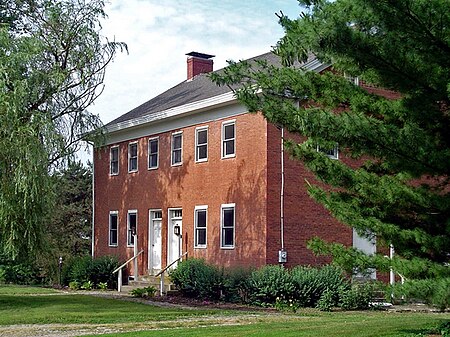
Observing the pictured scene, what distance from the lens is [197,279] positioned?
25.1m

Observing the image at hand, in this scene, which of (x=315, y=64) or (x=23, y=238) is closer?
(x=23, y=238)

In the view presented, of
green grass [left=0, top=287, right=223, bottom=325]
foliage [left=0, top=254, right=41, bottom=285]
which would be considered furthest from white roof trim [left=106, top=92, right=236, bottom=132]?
foliage [left=0, top=254, right=41, bottom=285]

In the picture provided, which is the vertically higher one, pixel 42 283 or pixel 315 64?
pixel 315 64

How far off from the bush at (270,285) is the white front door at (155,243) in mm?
6950

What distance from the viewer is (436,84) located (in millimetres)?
12445

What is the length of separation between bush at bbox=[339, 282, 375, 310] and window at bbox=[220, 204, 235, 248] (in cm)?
468

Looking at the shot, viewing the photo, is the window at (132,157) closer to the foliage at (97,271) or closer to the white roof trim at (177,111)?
the white roof trim at (177,111)

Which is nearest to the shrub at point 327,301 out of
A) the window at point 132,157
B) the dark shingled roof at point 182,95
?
the dark shingled roof at point 182,95

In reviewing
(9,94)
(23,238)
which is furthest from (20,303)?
(9,94)

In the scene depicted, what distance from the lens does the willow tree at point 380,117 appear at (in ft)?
39.3

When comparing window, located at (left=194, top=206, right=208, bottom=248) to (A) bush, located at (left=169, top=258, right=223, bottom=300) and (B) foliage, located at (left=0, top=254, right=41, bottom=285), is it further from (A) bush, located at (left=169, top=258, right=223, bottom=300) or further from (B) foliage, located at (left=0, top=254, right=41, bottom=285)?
(B) foliage, located at (left=0, top=254, right=41, bottom=285)

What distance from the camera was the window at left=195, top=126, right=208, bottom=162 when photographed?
27594 mm

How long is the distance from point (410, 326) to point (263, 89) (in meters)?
5.40

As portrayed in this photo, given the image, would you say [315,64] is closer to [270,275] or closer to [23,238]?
[270,275]
